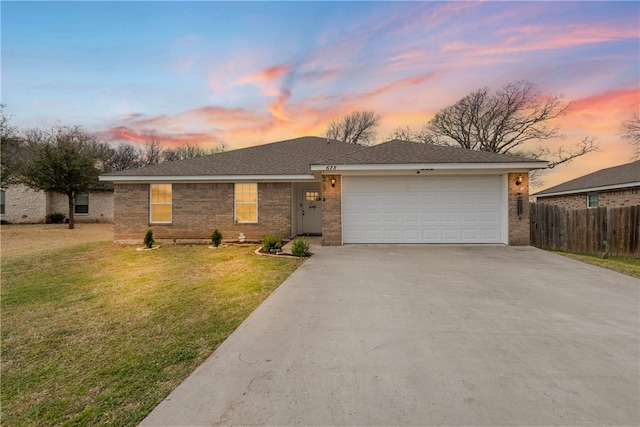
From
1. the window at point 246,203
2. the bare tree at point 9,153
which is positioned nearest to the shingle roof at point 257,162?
the window at point 246,203

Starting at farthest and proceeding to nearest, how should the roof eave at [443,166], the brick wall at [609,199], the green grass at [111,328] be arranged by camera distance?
the brick wall at [609,199] < the roof eave at [443,166] < the green grass at [111,328]

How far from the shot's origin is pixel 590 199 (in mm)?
16469

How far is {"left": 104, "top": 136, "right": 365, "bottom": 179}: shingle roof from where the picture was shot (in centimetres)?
1145

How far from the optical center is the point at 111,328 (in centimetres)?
374

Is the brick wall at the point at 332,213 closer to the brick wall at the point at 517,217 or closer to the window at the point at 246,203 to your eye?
the window at the point at 246,203

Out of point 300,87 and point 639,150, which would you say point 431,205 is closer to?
point 300,87

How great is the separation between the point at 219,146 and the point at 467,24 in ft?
116

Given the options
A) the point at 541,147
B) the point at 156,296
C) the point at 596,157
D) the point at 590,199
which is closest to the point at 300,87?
the point at 156,296

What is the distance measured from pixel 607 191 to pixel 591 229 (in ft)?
26.1

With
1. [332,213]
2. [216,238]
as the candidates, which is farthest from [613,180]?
[216,238]

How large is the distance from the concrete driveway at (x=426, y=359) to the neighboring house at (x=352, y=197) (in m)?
4.68

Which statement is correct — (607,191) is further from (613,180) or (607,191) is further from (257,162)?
(257,162)

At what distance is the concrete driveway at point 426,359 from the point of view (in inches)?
80.0

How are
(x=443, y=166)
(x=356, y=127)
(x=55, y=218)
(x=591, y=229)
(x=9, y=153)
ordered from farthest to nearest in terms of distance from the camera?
1. (x=356, y=127)
2. (x=55, y=218)
3. (x=9, y=153)
4. (x=591, y=229)
5. (x=443, y=166)
